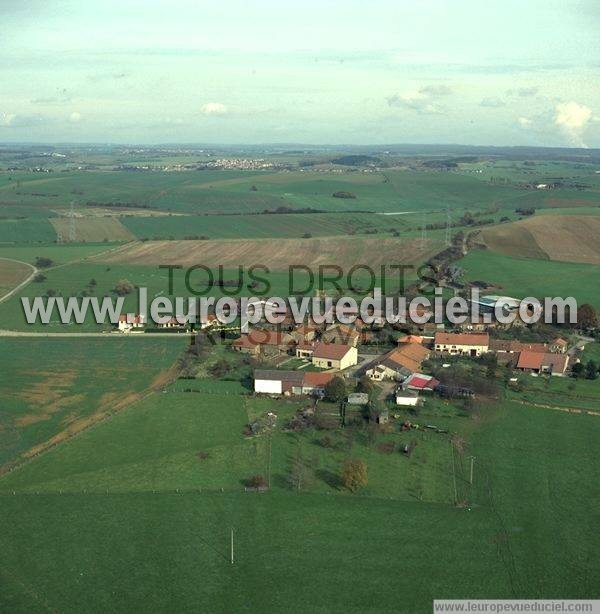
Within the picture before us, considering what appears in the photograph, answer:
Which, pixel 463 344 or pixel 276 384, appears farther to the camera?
pixel 463 344

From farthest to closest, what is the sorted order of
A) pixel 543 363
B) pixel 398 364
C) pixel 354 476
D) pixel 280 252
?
pixel 280 252, pixel 543 363, pixel 398 364, pixel 354 476

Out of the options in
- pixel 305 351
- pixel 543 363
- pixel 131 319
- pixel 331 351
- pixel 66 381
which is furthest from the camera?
pixel 131 319

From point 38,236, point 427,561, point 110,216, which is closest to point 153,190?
point 110,216

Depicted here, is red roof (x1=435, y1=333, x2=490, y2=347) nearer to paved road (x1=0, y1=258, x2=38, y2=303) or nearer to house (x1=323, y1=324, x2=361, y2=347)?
house (x1=323, y1=324, x2=361, y2=347)

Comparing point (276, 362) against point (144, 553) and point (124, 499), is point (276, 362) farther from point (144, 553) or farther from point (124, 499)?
point (144, 553)

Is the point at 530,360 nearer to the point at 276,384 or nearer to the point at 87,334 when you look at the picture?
the point at 276,384

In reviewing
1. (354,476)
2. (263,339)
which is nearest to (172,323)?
(263,339)

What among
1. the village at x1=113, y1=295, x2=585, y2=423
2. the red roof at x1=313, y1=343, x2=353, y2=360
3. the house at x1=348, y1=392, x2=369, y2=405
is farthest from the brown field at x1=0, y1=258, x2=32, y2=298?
the house at x1=348, y1=392, x2=369, y2=405

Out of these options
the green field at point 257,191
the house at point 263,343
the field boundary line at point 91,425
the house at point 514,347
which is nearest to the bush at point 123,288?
the house at point 263,343
